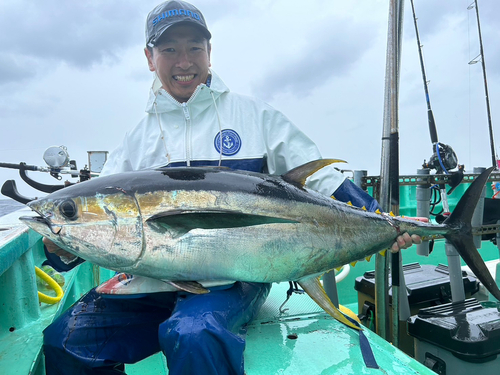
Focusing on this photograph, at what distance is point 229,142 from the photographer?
1.95 meters

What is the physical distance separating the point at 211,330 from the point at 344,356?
0.68 meters

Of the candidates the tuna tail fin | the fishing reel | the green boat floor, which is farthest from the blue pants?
the fishing reel

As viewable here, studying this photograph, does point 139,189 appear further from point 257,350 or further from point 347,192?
point 347,192

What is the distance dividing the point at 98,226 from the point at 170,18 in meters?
1.30

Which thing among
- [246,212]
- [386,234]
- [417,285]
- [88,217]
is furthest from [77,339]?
[417,285]

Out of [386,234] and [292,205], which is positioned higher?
[292,205]

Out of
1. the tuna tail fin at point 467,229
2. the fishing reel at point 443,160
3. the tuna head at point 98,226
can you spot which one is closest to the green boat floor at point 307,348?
the tuna tail fin at point 467,229

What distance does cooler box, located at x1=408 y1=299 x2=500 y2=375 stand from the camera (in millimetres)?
1743

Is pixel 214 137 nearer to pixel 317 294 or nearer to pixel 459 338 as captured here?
pixel 317 294

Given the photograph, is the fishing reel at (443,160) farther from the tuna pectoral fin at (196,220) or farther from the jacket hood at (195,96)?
the tuna pectoral fin at (196,220)

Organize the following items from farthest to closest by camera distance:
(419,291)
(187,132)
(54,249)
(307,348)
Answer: (419,291) < (187,132) < (307,348) < (54,249)

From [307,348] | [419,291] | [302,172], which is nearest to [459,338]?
[307,348]

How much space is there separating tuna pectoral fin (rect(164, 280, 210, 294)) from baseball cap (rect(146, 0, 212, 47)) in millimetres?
1370

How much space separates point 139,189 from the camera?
1229 millimetres
